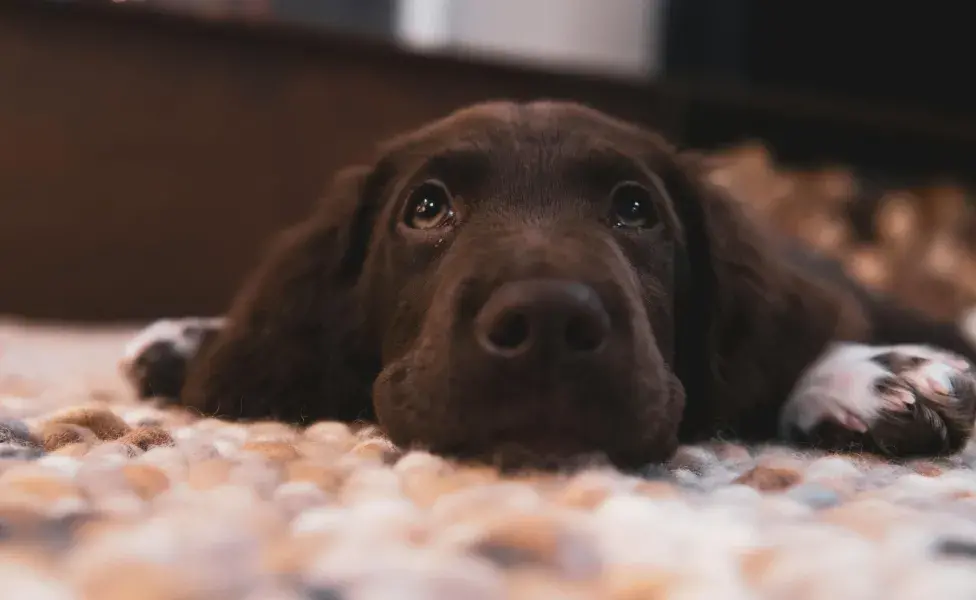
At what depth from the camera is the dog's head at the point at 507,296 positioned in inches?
37.4

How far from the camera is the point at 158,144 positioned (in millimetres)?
3875

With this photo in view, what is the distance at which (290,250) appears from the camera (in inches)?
64.3

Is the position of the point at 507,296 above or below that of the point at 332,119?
below

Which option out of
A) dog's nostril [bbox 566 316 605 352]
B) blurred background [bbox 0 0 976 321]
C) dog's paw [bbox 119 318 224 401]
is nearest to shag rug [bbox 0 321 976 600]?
dog's nostril [bbox 566 316 605 352]

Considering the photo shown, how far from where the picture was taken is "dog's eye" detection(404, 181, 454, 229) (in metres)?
1.35

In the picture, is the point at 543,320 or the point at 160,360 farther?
the point at 160,360

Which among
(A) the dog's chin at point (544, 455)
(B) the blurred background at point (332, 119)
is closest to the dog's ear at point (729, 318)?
(A) the dog's chin at point (544, 455)

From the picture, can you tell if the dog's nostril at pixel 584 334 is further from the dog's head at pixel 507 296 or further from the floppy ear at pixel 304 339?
the floppy ear at pixel 304 339

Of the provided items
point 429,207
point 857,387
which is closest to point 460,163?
point 429,207

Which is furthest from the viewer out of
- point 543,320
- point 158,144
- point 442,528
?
point 158,144

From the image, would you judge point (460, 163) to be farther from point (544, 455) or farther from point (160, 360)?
point (160, 360)

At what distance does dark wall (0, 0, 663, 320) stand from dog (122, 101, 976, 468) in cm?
219

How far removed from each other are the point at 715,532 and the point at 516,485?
0.21m

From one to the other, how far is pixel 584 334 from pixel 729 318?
2.18ft
